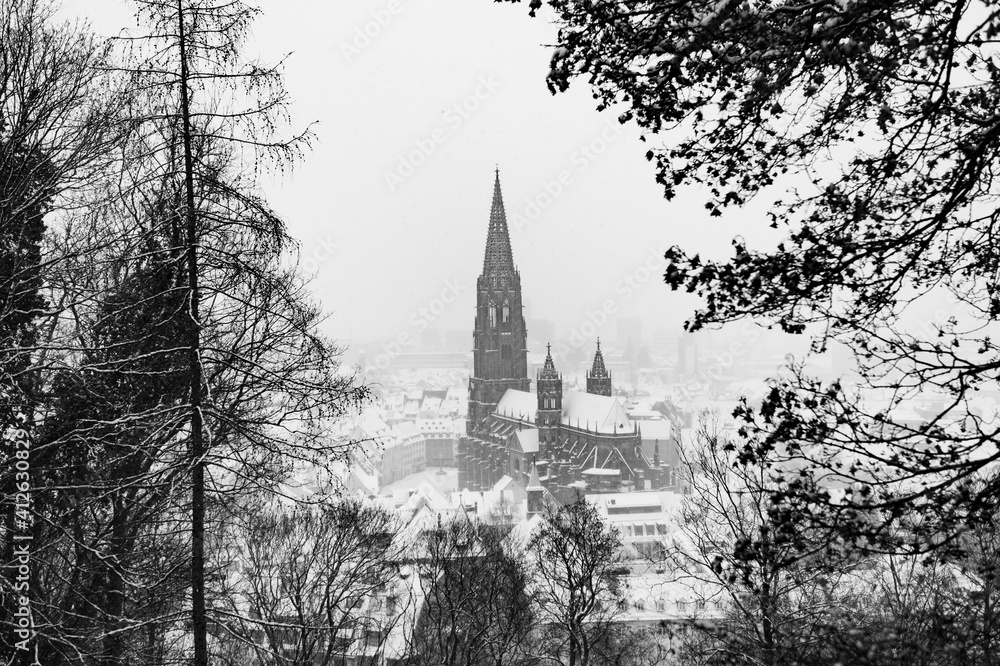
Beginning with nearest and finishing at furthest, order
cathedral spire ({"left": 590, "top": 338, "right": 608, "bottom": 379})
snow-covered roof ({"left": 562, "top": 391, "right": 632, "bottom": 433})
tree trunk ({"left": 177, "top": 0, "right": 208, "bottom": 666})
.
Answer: tree trunk ({"left": 177, "top": 0, "right": 208, "bottom": 666}) → snow-covered roof ({"left": 562, "top": 391, "right": 632, "bottom": 433}) → cathedral spire ({"left": 590, "top": 338, "right": 608, "bottom": 379})

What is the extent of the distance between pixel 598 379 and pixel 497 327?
35.6 ft

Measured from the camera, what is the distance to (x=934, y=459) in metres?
2.81

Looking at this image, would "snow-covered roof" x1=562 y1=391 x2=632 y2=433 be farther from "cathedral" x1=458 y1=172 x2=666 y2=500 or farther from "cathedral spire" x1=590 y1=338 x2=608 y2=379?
"cathedral spire" x1=590 y1=338 x2=608 y2=379

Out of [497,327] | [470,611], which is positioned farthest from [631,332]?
[470,611]

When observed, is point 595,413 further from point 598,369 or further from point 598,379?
point 598,369

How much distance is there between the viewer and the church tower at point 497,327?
203ft

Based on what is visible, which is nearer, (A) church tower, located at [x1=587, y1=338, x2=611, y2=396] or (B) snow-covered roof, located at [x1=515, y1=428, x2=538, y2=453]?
(B) snow-covered roof, located at [x1=515, y1=428, x2=538, y2=453]

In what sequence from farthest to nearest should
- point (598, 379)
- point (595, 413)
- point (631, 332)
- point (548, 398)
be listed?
1. point (631, 332)
2. point (598, 379)
3. point (548, 398)
4. point (595, 413)

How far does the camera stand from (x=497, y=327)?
204 feet

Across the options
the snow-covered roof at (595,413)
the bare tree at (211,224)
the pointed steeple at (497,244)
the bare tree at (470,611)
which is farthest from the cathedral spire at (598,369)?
the bare tree at (211,224)

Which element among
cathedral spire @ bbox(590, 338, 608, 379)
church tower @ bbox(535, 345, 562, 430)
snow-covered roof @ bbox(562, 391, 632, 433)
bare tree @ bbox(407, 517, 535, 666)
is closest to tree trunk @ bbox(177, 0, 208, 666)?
bare tree @ bbox(407, 517, 535, 666)

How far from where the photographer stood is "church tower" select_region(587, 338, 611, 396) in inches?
2263

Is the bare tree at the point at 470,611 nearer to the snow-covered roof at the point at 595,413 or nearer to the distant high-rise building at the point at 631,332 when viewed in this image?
the snow-covered roof at the point at 595,413

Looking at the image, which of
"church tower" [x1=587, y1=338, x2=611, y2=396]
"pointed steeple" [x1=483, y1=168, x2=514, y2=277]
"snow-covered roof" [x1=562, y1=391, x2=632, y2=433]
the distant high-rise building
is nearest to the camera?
"snow-covered roof" [x1=562, y1=391, x2=632, y2=433]
